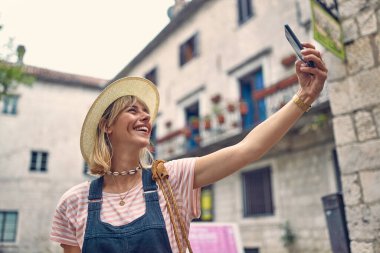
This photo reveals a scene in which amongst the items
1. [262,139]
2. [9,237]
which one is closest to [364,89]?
[262,139]

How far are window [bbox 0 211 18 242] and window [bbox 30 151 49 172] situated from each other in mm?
2592

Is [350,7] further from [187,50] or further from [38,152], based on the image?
[38,152]

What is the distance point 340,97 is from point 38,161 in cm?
1937

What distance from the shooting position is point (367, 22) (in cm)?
410

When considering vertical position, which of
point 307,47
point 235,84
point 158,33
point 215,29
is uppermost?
point 158,33

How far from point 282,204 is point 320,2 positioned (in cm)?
712

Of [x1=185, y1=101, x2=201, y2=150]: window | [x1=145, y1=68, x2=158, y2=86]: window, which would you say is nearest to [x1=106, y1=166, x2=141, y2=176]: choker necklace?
[x1=185, y1=101, x2=201, y2=150]: window

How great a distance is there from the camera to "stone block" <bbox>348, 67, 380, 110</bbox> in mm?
3918

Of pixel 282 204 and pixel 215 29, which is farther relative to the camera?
pixel 215 29

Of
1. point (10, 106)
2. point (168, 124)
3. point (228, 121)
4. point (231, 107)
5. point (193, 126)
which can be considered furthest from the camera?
point (10, 106)

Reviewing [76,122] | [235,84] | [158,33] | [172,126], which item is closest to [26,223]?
[76,122]

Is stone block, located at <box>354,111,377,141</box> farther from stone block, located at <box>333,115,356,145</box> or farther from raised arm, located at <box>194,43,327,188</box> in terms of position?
raised arm, located at <box>194,43,327,188</box>

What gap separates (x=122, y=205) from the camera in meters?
1.65

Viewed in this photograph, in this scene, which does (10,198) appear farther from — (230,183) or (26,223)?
(230,183)
